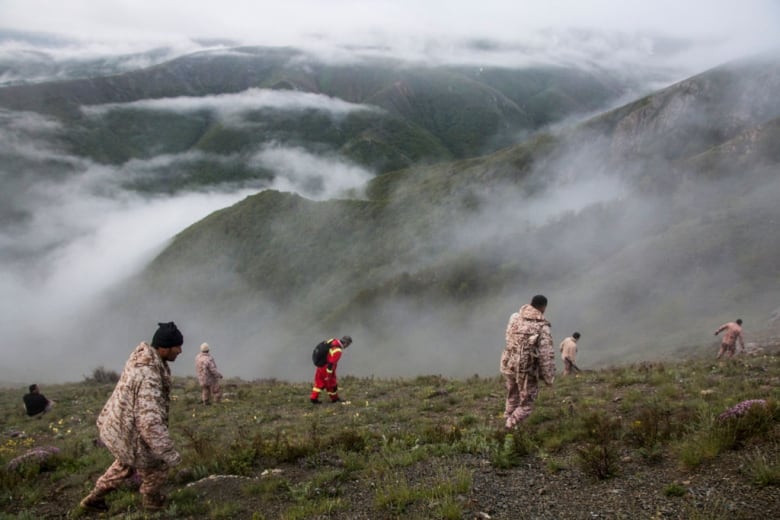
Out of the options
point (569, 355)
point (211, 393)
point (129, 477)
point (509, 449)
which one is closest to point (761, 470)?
point (509, 449)

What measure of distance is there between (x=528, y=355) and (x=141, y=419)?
18.6 ft

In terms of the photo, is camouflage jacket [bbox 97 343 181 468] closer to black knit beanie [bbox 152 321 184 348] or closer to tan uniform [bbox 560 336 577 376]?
black knit beanie [bbox 152 321 184 348]

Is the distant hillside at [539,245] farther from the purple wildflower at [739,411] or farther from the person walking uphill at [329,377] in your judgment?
the purple wildflower at [739,411]

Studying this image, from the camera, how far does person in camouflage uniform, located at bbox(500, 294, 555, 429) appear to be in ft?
28.2

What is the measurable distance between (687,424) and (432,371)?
1763 inches

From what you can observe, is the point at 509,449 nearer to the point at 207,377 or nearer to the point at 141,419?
the point at 141,419

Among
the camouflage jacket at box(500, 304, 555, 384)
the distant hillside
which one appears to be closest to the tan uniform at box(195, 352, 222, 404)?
the camouflage jacket at box(500, 304, 555, 384)

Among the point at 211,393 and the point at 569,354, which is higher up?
the point at 569,354

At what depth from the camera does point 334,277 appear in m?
90.4

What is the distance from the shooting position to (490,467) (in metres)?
7.07

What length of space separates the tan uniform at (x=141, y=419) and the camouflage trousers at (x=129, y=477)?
1 centimetres

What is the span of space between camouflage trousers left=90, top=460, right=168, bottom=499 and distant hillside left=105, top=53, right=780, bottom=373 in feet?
96.0

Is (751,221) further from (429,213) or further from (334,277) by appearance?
(334,277)

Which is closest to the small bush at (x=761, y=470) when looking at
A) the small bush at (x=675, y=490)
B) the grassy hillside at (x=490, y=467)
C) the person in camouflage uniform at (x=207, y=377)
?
the grassy hillside at (x=490, y=467)
